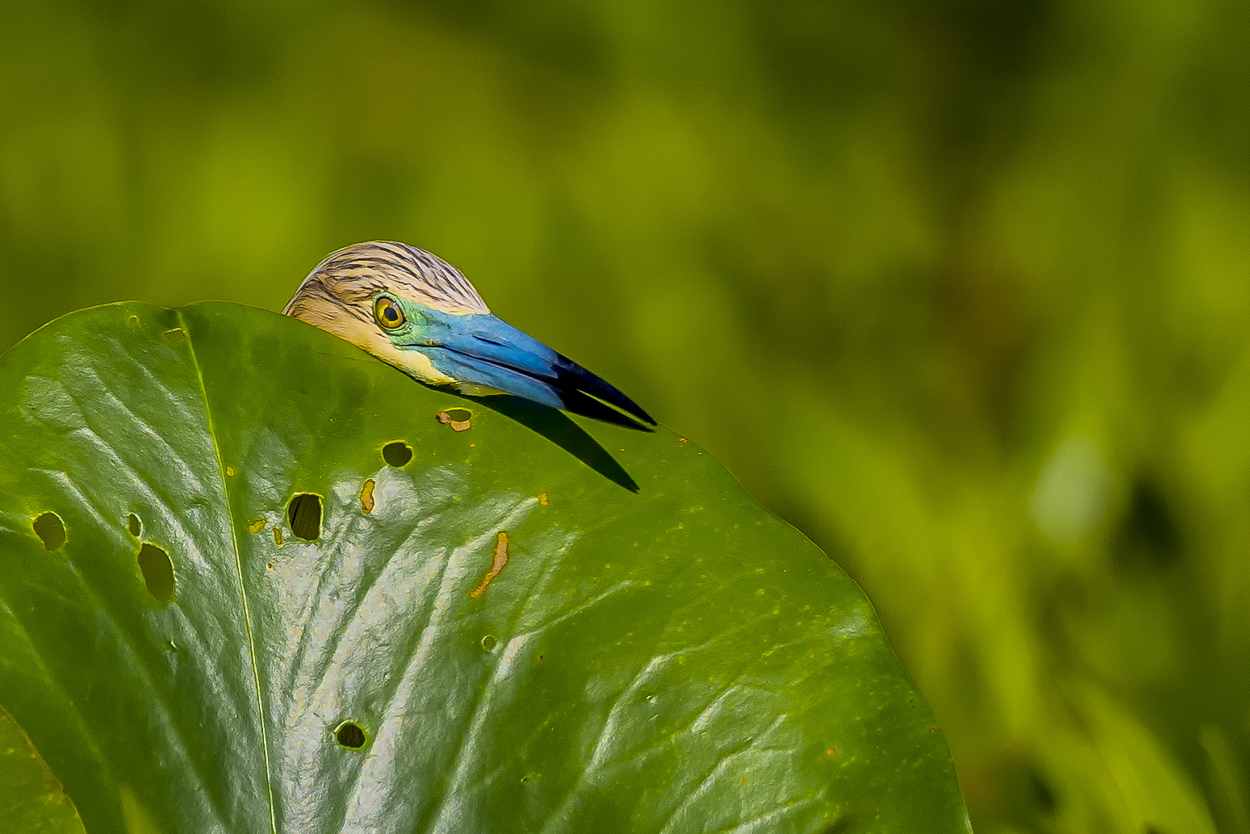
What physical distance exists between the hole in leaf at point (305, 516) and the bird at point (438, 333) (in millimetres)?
197

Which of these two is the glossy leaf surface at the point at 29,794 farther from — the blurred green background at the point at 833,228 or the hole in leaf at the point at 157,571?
the blurred green background at the point at 833,228

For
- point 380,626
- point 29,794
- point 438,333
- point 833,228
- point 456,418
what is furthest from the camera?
point 833,228

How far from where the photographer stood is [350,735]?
2.15 ft

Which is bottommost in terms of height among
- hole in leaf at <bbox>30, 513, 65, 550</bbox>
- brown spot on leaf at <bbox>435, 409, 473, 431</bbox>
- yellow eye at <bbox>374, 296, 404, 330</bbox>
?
hole in leaf at <bbox>30, 513, 65, 550</bbox>

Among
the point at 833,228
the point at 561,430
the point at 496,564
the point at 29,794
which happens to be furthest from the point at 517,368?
the point at 833,228

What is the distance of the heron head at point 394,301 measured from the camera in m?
0.90

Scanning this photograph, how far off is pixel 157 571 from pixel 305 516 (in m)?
0.10

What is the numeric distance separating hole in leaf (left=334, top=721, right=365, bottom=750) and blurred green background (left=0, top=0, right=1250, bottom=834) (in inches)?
43.5

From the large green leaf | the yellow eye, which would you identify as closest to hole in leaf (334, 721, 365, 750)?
the large green leaf

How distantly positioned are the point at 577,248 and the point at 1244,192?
3.55 ft

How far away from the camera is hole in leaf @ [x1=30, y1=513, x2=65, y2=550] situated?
0.66 m

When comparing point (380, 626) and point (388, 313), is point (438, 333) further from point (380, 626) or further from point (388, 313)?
point (380, 626)

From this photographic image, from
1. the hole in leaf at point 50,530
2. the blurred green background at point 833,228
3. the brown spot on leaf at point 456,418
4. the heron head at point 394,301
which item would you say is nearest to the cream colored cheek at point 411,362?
the heron head at point 394,301

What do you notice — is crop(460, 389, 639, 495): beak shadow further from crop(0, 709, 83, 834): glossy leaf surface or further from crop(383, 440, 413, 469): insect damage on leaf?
crop(0, 709, 83, 834): glossy leaf surface
